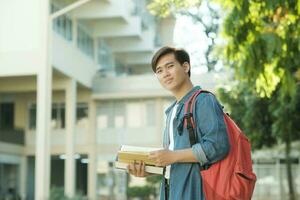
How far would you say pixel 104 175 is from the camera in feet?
119

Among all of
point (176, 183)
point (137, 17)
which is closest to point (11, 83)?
point (137, 17)

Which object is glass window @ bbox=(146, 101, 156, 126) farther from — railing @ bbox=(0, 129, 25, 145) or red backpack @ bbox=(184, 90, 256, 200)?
red backpack @ bbox=(184, 90, 256, 200)

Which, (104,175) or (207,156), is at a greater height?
(207,156)

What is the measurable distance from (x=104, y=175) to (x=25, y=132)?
498cm

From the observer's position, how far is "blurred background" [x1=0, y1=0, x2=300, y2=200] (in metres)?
24.8

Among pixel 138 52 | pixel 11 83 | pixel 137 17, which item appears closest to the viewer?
pixel 11 83

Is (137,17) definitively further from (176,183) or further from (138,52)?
(176,183)

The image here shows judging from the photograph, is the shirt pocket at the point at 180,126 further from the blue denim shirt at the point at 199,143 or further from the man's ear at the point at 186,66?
the man's ear at the point at 186,66

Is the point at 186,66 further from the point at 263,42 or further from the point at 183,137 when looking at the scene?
the point at 263,42

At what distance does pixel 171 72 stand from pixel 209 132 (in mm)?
436

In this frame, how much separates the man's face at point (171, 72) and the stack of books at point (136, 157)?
0.36 m

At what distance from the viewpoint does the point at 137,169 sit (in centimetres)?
320

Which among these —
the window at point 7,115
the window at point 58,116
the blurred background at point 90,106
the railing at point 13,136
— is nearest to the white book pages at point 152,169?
the blurred background at point 90,106

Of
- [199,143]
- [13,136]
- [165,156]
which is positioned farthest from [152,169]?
[13,136]
